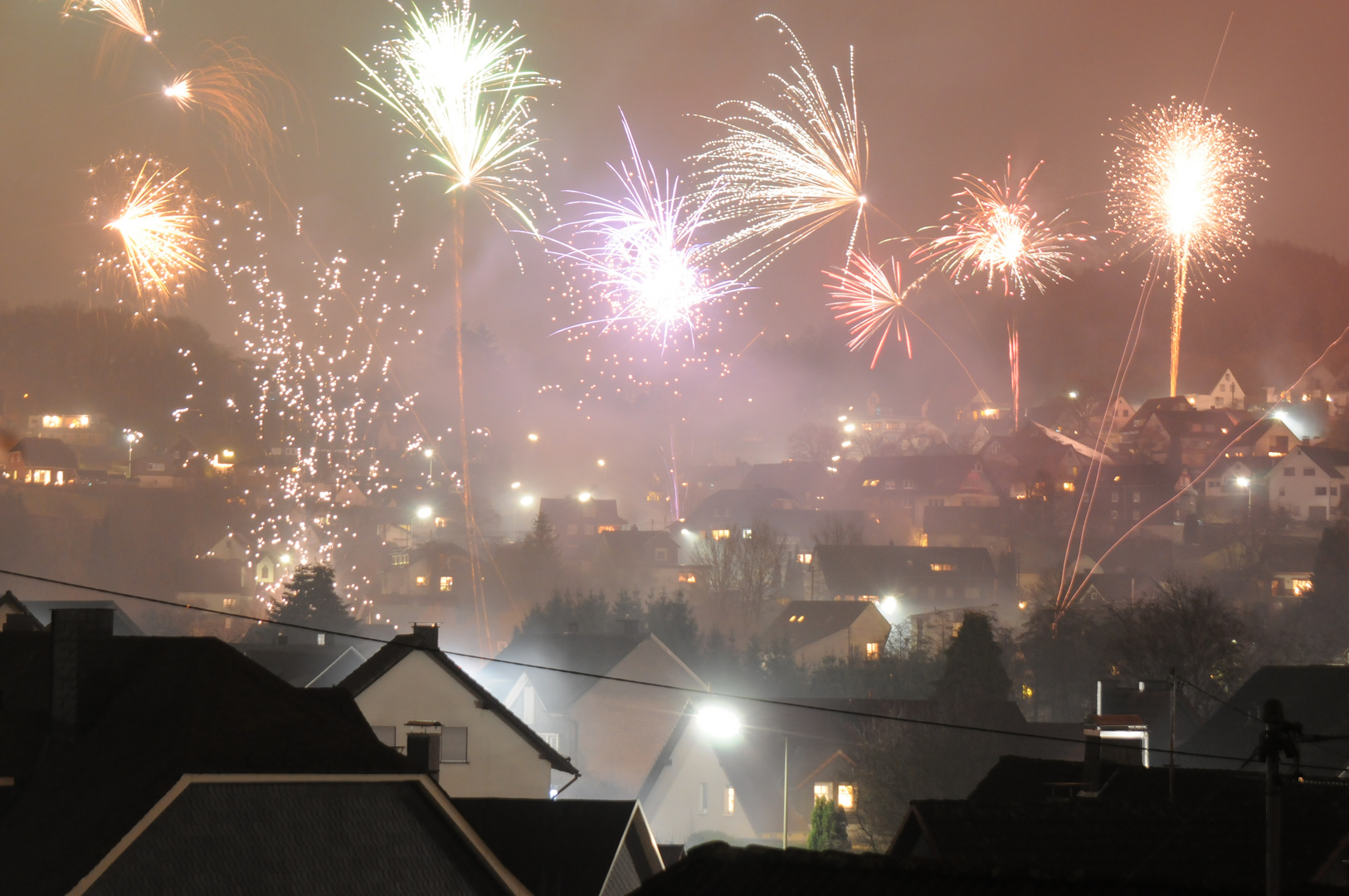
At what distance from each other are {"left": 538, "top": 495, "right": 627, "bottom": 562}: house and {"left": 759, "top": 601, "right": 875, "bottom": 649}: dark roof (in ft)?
97.8

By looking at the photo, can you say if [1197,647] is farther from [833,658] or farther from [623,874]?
[623,874]

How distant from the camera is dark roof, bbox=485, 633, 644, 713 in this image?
44.7 metres

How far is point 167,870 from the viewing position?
12.6 metres

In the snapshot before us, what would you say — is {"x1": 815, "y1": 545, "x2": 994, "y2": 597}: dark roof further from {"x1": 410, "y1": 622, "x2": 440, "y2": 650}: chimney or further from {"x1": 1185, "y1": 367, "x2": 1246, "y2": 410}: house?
{"x1": 410, "y1": 622, "x2": 440, "y2": 650}: chimney

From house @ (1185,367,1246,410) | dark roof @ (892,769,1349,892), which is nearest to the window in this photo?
dark roof @ (892,769,1349,892)

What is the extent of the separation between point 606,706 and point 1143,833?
30.6 meters

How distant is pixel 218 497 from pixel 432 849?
232 feet

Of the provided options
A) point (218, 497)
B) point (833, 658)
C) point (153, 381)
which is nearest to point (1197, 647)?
point (833, 658)

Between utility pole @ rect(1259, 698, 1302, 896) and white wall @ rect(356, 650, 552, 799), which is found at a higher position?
utility pole @ rect(1259, 698, 1302, 896)

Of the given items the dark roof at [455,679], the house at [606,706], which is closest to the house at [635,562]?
the house at [606,706]

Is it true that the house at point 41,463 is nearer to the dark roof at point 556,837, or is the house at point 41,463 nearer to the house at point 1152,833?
the dark roof at point 556,837

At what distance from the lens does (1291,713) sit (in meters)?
30.8

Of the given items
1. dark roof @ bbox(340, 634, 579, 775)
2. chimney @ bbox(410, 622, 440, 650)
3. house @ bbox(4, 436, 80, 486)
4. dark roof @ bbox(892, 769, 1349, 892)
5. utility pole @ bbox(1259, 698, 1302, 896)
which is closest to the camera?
utility pole @ bbox(1259, 698, 1302, 896)

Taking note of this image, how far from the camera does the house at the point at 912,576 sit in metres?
71.7
